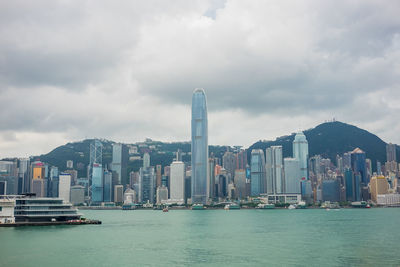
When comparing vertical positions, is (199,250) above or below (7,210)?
below

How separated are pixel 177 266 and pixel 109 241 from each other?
1208 inches

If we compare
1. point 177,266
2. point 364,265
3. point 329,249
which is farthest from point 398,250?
point 177,266

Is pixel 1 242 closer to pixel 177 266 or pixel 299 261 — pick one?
pixel 177 266

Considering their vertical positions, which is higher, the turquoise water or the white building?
the white building

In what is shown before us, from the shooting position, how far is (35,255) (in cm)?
6362

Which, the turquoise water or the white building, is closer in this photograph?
the turquoise water

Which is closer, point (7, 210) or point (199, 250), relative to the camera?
point (199, 250)

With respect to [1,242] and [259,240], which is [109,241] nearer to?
[1,242]

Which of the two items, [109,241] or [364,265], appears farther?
[109,241]

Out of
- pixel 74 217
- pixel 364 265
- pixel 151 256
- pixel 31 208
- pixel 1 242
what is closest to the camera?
pixel 364 265

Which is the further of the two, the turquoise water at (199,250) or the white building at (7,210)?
the white building at (7,210)

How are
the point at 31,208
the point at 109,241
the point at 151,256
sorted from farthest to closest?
the point at 31,208 → the point at 109,241 → the point at 151,256

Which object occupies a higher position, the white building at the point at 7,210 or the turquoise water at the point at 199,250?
the white building at the point at 7,210

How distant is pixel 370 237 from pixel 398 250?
63.8ft
